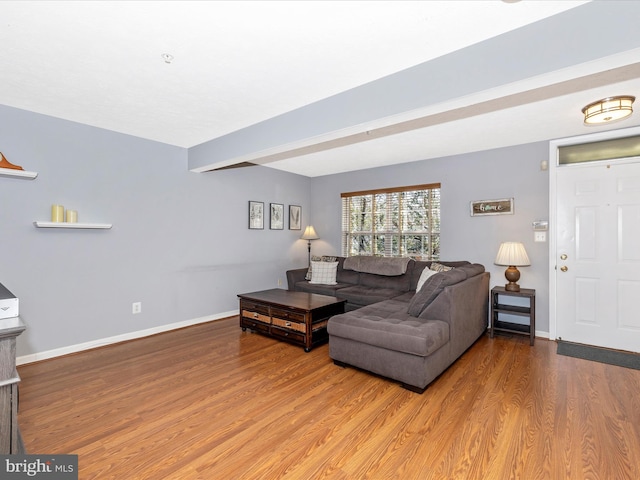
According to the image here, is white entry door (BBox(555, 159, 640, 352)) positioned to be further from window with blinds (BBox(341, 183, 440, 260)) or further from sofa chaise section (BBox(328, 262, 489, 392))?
window with blinds (BBox(341, 183, 440, 260))

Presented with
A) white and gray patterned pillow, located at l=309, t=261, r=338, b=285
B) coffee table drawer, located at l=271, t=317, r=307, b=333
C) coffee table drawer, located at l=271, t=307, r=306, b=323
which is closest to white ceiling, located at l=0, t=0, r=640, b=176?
coffee table drawer, located at l=271, t=307, r=306, b=323

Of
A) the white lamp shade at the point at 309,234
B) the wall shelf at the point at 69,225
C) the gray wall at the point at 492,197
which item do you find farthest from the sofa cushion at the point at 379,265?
the wall shelf at the point at 69,225

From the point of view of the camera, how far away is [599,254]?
3.51 meters

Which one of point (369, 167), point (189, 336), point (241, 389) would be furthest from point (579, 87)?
point (189, 336)

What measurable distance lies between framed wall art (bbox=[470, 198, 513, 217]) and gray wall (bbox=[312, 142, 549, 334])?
57 millimetres

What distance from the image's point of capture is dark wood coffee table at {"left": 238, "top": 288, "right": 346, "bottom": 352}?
3.44 m

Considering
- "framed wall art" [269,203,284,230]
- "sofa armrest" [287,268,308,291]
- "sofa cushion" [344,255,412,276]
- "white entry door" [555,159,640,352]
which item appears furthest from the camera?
"framed wall art" [269,203,284,230]

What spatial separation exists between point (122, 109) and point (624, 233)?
526 cm

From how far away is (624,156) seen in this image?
3.38m

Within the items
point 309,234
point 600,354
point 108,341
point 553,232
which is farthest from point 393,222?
point 108,341

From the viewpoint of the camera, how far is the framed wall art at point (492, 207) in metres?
4.08

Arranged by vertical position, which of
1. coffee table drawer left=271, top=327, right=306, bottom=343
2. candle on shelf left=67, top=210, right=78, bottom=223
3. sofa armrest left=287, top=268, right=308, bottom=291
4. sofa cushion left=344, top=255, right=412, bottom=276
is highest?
candle on shelf left=67, top=210, right=78, bottom=223

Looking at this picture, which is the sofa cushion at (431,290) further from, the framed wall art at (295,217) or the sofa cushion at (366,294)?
the framed wall art at (295,217)

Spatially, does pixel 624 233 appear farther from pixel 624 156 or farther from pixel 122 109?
pixel 122 109
